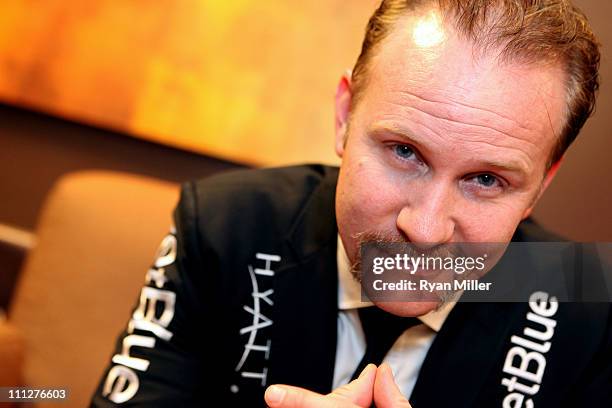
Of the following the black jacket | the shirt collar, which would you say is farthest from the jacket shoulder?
the shirt collar

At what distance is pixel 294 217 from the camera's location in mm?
1212

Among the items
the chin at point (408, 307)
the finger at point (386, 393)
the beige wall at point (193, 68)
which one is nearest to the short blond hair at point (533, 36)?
the chin at point (408, 307)

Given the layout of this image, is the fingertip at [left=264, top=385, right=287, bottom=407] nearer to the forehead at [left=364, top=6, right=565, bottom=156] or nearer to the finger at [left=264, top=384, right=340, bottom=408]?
the finger at [left=264, top=384, right=340, bottom=408]

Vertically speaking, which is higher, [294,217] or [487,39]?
[487,39]

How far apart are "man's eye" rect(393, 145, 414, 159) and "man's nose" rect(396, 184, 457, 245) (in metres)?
0.05

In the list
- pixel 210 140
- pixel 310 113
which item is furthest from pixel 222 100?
pixel 310 113

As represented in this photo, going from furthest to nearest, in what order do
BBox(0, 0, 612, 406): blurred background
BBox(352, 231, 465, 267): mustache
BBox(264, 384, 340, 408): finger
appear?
BBox(0, 0, 612, 406): blurred background
BBox(352, 231, 465, 267): mustache
BBox(264, 384, 340, 408): finger

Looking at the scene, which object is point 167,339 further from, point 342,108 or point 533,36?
point 533,36

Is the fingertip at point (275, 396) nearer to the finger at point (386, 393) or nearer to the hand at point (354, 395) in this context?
the hand at point (354, 395)

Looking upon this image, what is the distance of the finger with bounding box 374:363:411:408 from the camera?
2.69 ft

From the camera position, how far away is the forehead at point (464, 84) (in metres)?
0.87

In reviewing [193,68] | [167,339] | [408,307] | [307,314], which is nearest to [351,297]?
[307,314]

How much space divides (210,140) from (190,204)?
0.63 meters

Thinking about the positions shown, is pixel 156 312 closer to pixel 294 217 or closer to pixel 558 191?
pixel 294 217
